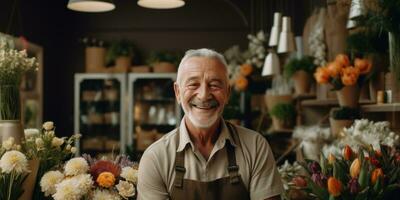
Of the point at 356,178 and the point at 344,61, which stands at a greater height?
the point at 344,61

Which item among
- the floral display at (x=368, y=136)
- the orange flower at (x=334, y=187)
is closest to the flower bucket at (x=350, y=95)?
the floral display at (x=368, y=136)

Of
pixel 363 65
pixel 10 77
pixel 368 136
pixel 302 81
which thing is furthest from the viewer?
pixel 302 81

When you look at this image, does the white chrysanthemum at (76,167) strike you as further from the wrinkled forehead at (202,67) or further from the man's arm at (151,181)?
the wrinkled forehead at (202,67)

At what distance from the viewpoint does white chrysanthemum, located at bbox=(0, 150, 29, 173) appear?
182cm

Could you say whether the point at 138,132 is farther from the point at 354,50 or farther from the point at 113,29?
the point at 354,50

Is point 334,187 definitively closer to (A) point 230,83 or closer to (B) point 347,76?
(B) point 347,76

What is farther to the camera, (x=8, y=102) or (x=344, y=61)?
(x=344, y=61)

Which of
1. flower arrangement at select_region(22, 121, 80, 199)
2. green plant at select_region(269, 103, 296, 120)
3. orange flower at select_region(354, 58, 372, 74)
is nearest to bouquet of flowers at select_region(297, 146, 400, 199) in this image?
flower arrangement at select_region(22, 121, 80, 199)

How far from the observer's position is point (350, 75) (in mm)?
3311

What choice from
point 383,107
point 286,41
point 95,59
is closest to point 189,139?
point 383,107

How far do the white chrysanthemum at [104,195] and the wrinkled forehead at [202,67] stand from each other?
0.50m

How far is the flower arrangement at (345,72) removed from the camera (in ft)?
10.8

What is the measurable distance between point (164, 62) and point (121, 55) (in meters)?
0.61

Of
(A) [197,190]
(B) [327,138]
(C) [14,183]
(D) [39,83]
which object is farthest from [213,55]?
(D) [39,83]
